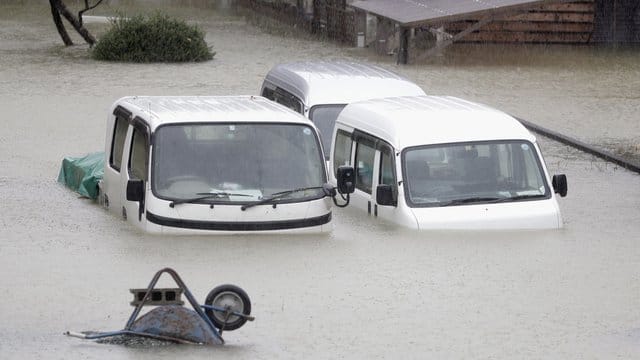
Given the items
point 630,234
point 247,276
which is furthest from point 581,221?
point 247,276

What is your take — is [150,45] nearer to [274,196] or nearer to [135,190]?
[135,190]

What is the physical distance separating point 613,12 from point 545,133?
15.7 meters

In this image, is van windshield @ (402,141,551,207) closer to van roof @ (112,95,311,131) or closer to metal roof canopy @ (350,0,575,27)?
van roof @ (112,95,311,131)

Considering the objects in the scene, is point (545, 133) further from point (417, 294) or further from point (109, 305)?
point (109, 305)

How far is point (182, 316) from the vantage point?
29.9 feet

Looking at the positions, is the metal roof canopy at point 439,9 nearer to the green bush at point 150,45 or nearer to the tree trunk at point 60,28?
the green bush at point 150,45

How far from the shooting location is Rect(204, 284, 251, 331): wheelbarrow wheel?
30.8 feet

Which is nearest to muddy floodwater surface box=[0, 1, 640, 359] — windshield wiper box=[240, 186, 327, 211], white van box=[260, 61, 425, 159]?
windshield wiper box=[240, 186, 327, 211]

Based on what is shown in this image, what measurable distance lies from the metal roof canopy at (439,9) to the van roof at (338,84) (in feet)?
45.3

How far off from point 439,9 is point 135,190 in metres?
21.3

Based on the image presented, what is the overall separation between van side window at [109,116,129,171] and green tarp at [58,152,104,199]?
0.93 metres

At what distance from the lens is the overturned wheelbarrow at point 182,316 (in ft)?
29.7

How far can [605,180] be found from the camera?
19578mm

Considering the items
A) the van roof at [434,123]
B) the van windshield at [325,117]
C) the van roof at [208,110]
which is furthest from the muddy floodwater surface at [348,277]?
the van windshield at [325,117]
